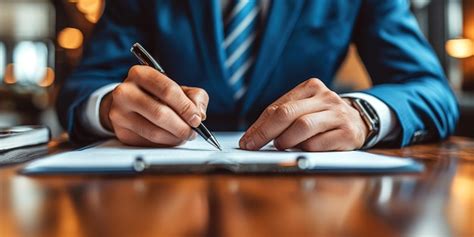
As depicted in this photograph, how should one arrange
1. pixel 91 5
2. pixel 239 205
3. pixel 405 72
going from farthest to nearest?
1. pixel 91 5
2. pixel 405 72
3. pixel 239 205

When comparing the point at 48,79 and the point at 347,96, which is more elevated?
the point at 347,96

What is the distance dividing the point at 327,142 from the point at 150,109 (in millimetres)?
191

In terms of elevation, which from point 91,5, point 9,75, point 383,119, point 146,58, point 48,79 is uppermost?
point 146,58

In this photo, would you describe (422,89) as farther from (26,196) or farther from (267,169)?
(26,196)

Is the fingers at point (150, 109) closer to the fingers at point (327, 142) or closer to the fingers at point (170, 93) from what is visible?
the fingers at point (170, 93)

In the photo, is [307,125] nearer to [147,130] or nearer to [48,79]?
[147,130]

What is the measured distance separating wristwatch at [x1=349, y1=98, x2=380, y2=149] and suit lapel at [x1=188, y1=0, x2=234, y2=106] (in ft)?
1.10

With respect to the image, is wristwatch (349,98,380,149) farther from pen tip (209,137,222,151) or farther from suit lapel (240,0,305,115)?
suit lapel (240,0,305,115)

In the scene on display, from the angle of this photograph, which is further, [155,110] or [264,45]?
[264,45]

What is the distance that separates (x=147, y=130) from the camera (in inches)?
24.6

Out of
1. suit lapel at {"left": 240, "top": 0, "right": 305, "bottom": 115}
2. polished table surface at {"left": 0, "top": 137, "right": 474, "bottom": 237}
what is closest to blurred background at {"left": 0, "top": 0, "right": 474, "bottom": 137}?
suit lapel at {"left": 240, "top": 0, "right": 305, "bottom": 115}

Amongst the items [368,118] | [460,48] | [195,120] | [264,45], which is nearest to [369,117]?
[368,118]

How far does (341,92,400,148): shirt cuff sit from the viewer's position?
0.70 meters

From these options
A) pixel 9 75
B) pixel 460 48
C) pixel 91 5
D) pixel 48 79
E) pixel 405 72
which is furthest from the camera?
pixel 48 79
